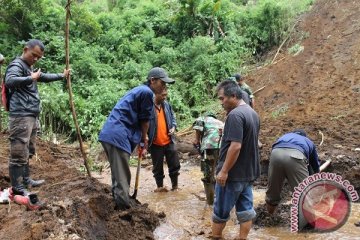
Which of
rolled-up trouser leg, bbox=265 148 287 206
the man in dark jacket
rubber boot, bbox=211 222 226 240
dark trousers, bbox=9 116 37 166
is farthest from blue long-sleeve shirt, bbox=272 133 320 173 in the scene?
dark trousers, bbox=9 116 37 166

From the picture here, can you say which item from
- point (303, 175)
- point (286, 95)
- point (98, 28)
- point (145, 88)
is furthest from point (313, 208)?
point (98, 28)

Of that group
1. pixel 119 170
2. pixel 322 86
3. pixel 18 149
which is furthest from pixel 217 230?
pixel 322 86

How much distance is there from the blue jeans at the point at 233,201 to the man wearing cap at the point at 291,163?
78 centimetres

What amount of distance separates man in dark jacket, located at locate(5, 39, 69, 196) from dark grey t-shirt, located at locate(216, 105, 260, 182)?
Answer: 2281 millimetres

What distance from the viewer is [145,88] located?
4.94m

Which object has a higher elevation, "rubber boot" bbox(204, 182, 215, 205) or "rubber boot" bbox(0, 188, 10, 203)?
"rubber boot" bbox(0, 188, 10, 203)

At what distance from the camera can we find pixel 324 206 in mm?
5055

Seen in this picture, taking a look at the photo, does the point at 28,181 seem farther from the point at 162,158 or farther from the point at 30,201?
the point at 162,158

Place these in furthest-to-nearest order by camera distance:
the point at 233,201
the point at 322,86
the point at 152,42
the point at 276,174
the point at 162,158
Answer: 1. the point at 152,42
2. the point at 322,86
3. the point at 162,158
4. the point at 276,174
5. the point at 233,201

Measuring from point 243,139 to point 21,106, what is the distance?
2712 millimetres

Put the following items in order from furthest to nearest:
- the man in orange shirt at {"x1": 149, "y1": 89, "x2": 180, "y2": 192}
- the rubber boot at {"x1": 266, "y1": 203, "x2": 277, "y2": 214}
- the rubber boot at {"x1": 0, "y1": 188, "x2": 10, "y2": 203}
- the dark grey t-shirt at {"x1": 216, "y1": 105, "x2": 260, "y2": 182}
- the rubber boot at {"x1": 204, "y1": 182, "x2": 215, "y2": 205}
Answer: the man in orange shirt at {"x1": 149, "y1": 89, "x2": 180, "y2": 192} < the rubber boot at {"x1": 204, "y1": 182, "x2": 215, "y2": 205} < the rubber boot at {"x1": 266, "y1": 203, "x2": 277, "y2": 214} < the rubber boot at {"x1": 0, "y1": 188, "x2": 10, "y2": 203} < the dark grey t-shirt at {"x1": 216, "y1": 105, "x2": 260, "y2": 182}

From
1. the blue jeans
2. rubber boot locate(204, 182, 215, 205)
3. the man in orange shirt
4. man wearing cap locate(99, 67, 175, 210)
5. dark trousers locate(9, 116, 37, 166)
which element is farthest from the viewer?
the man in orange shirt

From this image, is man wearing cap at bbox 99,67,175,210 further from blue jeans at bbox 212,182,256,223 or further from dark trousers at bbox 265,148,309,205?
dark trousers at bbox 265,148,309,205

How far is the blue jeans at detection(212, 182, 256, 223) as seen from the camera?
14.0 feet
